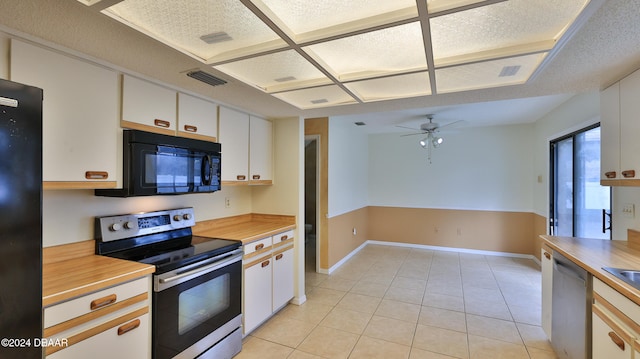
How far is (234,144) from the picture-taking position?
2.81 meters

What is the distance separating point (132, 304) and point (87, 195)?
2.83ft

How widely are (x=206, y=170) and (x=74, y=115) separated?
3.05 ft

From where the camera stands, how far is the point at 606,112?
2.21m

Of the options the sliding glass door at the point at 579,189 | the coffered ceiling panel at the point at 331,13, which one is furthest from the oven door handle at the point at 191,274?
the sliding glass door at the point at 579,189

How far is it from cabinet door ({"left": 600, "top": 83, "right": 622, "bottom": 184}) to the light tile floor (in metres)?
1.55

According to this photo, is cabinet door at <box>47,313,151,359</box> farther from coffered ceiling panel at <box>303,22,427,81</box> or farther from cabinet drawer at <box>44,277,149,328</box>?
coffered ceiling panel at <box>303,22,427,81</box>

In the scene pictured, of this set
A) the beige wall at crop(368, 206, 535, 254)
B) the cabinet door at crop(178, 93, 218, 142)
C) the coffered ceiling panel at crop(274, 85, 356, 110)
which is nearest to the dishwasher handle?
the coffered ceiling panel at crop(274, 85, 356, 110)

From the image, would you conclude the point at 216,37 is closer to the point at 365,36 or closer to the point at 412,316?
the point at 365,36

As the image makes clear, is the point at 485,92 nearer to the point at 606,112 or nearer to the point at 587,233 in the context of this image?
the point at 606,112

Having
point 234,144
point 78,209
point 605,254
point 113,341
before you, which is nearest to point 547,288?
point 605,254

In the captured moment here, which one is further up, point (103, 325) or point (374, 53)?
point (374, 53)

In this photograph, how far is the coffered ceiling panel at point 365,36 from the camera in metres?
1.28

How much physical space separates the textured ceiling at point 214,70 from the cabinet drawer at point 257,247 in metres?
1.32

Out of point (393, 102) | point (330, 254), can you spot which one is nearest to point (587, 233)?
point (393, 102)
